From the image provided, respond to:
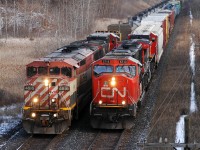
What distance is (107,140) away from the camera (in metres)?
20.5

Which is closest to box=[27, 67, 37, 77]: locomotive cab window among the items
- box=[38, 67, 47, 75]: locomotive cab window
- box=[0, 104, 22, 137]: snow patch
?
box=[38, 67, 47, 75]: locomotive cab window

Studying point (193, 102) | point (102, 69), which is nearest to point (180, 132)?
point (102, 69)

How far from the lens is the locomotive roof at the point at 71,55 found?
21.4 m

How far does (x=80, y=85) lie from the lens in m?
23.0

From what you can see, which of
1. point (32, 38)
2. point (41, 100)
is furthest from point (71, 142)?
point (32, 38)

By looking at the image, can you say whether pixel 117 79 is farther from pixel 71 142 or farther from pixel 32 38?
pixel 32 38

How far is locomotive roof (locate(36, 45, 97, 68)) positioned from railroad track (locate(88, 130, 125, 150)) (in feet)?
11.2

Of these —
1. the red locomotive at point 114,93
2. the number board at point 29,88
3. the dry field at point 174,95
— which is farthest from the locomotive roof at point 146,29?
the number board at point 29,88

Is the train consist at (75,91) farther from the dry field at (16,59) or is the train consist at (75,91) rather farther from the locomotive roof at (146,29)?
the locomotive roof at (146,29)

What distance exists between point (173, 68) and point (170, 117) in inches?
562

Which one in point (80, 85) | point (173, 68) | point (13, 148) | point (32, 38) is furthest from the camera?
point (32, 38)

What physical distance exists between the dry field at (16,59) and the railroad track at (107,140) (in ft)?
24.9

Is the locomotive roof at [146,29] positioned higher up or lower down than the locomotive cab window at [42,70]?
higher up

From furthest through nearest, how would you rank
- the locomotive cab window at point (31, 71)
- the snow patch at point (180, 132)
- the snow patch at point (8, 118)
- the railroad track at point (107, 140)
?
the snow patch at point (8, 118)
the locomotive cab window at point (31, 71)
the snow patch at point (180, 132)
the railroad track at point (107, 140)
